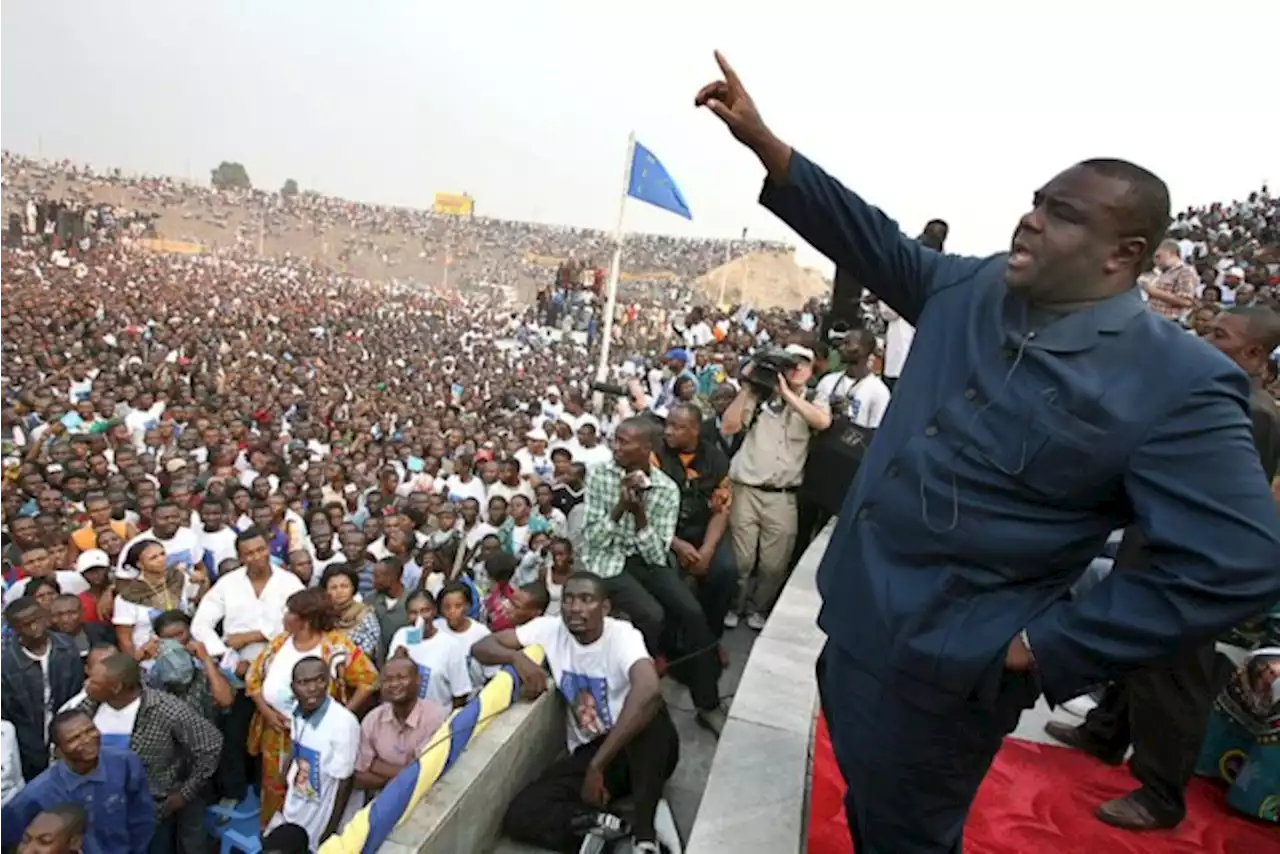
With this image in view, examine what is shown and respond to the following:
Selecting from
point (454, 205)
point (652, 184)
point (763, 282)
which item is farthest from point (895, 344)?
point (454, 205)

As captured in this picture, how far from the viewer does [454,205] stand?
198 feet

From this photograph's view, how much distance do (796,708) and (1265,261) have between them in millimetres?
14536

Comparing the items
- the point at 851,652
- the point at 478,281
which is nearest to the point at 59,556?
the point at 851,652

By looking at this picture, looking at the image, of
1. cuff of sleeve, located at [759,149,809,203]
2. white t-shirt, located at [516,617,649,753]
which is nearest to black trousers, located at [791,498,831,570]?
white t-shirt, located at [516,617,649,753]

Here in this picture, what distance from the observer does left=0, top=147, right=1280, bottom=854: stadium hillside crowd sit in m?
3.29

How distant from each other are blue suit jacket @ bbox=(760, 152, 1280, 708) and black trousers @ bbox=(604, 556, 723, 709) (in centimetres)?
232

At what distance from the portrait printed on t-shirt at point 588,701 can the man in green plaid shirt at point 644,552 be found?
20.0 inches

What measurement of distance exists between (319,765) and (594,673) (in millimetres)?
1317

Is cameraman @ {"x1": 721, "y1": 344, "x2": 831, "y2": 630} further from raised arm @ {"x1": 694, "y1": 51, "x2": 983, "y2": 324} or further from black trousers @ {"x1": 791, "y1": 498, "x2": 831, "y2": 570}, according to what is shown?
raised arm @ {"x1": 694, "y1": 51, "x2": 983, "y2": 324}

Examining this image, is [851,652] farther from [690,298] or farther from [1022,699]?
[690,298]

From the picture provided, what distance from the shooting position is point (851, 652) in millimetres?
1479

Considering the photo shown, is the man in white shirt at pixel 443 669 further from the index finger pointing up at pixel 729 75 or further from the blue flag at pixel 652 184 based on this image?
the blue flag at pixel 652 184

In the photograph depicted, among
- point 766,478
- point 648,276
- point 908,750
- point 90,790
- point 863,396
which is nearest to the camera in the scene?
point 908,750

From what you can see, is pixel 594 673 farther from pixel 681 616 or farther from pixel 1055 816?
pixel 1055 816
